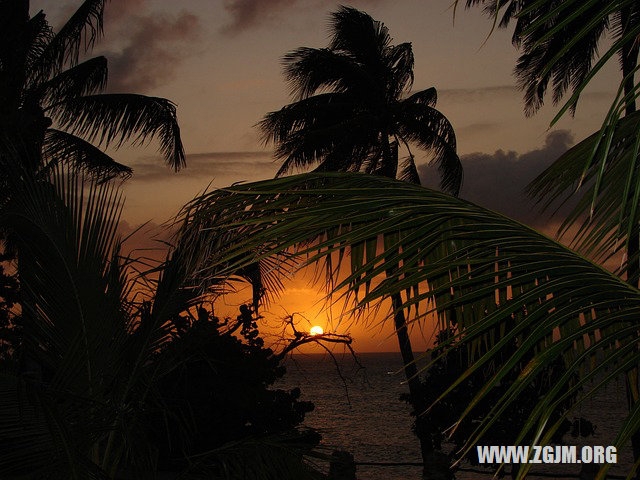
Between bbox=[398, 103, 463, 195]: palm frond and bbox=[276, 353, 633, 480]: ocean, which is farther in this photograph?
bbox=[276, 353, 633, 480]: ocean

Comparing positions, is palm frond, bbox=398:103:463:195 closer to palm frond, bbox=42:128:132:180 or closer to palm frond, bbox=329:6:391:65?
palm frond, bbox=329:6:391:65

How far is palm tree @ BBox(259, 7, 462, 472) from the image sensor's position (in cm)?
2056

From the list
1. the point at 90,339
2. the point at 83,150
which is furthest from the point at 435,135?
the point at 90,339

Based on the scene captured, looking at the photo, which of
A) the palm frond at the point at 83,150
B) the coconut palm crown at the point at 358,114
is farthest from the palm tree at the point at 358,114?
the palm frond at the point at 83,150

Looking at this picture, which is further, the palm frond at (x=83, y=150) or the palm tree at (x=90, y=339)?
the palm frond at (x=83, y=150)

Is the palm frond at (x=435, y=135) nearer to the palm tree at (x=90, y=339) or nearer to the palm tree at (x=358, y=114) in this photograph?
the palm tree at (x=358, y=114)

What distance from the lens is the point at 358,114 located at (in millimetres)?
21062

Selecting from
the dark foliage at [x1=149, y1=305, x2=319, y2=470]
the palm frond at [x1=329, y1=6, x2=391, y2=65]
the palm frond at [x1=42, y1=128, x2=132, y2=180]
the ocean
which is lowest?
the ocean

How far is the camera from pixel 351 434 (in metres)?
70.8

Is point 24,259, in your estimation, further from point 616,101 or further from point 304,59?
point 304,59

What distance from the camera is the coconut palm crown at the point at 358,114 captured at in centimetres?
2058

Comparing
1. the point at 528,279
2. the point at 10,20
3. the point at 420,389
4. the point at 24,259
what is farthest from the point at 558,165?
the point at 420,389

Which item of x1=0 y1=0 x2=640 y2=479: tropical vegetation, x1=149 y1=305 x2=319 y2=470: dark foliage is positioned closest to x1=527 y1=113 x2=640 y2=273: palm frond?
x1=0 y1=0 x2=640 y2=479: tropical vegetation

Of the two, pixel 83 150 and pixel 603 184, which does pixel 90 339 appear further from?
pixel 83 150
